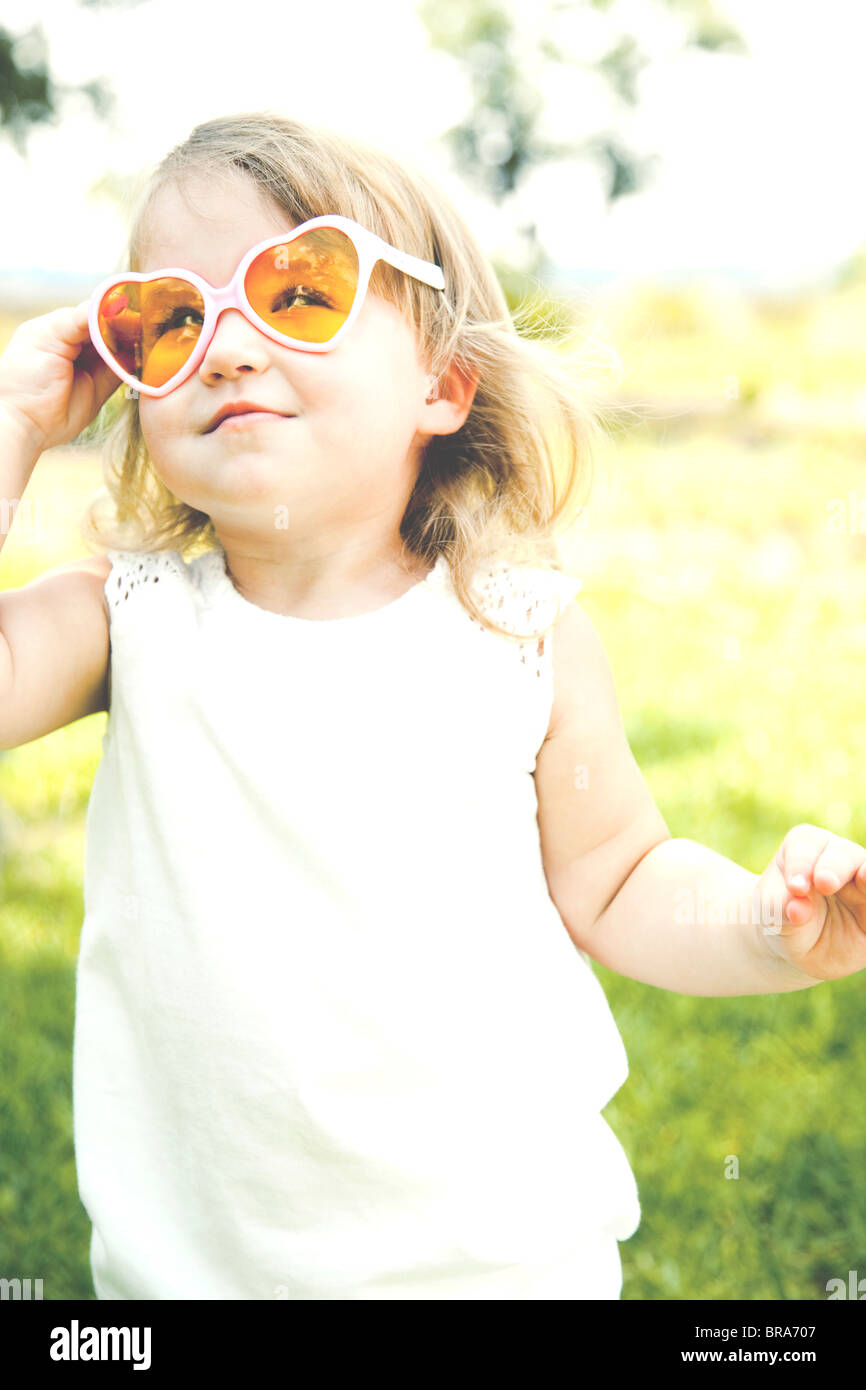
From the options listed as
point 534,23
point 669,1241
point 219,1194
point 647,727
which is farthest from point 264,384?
point 534,23

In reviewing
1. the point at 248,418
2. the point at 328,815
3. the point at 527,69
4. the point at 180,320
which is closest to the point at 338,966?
the point at 328,815

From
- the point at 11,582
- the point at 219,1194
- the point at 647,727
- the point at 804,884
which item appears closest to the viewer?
the point at 804,884

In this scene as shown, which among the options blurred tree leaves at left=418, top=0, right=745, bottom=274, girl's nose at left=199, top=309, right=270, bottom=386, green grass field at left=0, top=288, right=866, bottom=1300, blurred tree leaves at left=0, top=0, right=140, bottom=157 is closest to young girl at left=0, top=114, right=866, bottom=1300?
girl's nose at left=199, top=309, right=270, bottom=386

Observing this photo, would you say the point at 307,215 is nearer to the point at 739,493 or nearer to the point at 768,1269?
the point at 768,1269

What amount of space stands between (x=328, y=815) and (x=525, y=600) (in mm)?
355

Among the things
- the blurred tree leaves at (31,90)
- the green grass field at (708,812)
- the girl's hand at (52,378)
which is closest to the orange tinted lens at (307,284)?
the girl's hand at (52,378)

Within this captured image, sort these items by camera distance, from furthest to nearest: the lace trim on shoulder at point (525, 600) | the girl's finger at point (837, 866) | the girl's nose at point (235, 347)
→ the lace trim on shoulder at point (525, 600)
the girl's nose at point (235, 347)
the girl's finger at point (837, 866)

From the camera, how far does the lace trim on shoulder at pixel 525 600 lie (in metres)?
1.58

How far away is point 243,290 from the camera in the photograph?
1.42m

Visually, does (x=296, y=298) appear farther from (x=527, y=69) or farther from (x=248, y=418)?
(x=527, y=69)

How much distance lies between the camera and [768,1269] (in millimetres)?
2438

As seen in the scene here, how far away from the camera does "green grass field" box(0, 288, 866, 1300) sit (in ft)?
8.26

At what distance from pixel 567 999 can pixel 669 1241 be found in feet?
3.73

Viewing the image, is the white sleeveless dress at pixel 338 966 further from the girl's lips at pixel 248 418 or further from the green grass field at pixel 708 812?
the green grass field at pixel 708 812
